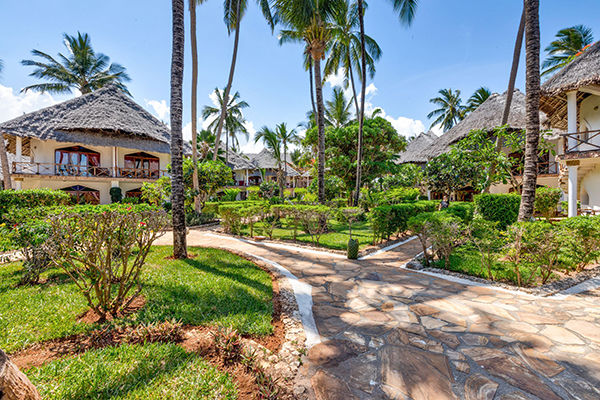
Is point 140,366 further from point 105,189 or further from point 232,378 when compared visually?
point 105,189

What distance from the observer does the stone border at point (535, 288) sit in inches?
182

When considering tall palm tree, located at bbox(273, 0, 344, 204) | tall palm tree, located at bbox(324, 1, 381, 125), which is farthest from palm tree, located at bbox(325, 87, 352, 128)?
tall palm tree, located at bbox(273, 0, 344, 204)

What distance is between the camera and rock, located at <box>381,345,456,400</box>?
2299 millimetres

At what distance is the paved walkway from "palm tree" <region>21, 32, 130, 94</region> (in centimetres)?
3319

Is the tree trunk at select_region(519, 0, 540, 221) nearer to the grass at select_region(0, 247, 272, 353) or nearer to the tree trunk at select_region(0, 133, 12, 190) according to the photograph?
the grass at select_region(0, 247, 272, 353)

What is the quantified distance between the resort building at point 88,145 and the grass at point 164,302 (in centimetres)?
1637

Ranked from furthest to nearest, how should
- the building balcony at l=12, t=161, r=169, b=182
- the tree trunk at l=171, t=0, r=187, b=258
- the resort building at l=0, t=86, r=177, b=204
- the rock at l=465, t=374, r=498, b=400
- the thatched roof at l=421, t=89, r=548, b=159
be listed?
the thatched roof at l=421, t=89, r=548, b=159 < the resort building at l=0, t=86, r=177, b=204 < the building balcony at l=12, t=161, r=169, b=182 < the tree trunk at l=171, t=0, r=187, b=258 < the rock at l=465, t=374, r=498, b=400

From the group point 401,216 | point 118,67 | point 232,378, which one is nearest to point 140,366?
point 232,378

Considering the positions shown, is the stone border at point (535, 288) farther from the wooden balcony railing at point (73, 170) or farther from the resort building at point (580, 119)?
the wooden balcony railing at point (73, 170)

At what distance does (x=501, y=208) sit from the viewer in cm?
904

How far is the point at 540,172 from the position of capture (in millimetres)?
17609

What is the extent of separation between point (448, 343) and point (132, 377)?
11.0 ft

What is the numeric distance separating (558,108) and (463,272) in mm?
13852

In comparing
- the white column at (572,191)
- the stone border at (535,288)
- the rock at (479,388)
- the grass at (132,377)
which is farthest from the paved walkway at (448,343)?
the white column at (572,191)
